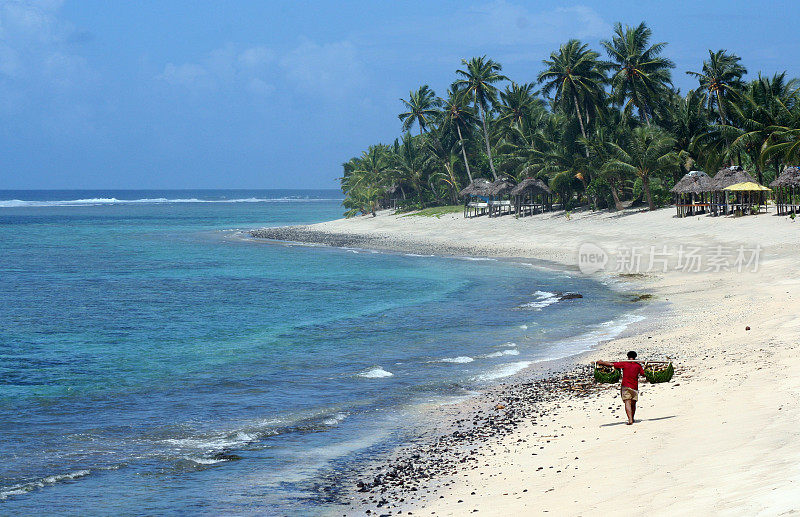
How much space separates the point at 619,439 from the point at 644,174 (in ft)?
156

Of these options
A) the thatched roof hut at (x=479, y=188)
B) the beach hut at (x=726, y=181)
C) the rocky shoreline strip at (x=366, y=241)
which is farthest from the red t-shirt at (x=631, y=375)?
the thatched roof hut at (x=479, y=188)

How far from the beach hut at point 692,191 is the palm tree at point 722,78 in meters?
8.84

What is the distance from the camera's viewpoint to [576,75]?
6212 centimetres

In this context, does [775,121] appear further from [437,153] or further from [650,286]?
[437,153]

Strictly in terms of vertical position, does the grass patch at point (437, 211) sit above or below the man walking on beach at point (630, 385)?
above

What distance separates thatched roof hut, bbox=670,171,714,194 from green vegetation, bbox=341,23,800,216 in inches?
130

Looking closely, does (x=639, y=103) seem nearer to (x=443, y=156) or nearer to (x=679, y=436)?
(x=443, y=156)

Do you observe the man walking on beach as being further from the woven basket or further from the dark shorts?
the woven basket

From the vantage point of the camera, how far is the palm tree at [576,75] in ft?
202

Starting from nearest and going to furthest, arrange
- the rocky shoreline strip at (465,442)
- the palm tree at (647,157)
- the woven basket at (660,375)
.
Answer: the rocky shoreline strip at (465,442) < the woven basket at (660,375) < the palm tree at (647,157)

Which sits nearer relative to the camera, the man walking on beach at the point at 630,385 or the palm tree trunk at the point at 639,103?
the man walking on beach at the point at 630,385

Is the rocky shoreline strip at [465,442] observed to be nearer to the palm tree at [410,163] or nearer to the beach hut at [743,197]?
the beach hut at [743,197]

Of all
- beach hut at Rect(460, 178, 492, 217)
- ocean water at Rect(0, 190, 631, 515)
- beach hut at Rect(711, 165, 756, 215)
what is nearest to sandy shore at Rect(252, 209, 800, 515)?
ocean water at Rect(0, 190, 631, 515)

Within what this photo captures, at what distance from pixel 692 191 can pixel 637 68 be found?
14719 mm
